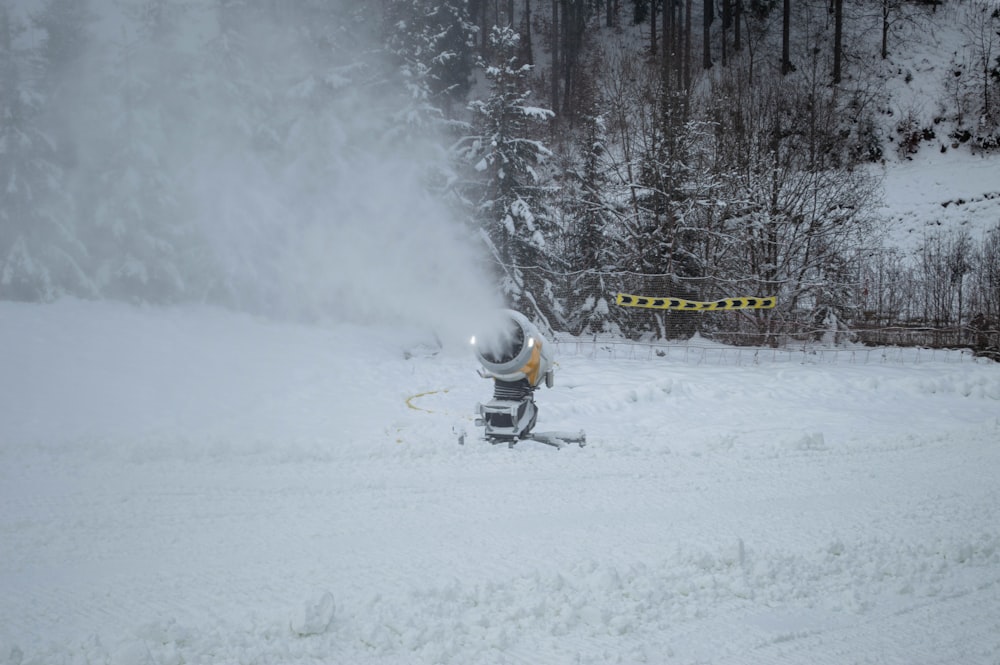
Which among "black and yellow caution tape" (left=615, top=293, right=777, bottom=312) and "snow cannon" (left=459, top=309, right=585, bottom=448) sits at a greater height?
"black and yellow caution tape" (left=615, top=293, right=777, bottom=312)

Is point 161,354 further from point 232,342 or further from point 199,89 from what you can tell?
point 199,89

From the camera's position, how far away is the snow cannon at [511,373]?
23.2 ft

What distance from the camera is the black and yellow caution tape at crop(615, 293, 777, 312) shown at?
1623 centimetres

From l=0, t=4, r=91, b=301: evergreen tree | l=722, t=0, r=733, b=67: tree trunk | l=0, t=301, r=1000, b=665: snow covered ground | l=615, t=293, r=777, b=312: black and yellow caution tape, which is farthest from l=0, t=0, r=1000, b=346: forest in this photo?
l=722, t=0, r=733, b=67: tree trunk

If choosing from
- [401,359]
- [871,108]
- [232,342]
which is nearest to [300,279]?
[232,342]

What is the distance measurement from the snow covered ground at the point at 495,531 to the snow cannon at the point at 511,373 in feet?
0.85

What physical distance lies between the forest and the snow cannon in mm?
7238

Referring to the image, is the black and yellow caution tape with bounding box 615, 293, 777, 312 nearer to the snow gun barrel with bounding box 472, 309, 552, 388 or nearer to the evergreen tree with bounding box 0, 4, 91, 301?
the snow gun barrel with bounding box 472, 309, 552, 388

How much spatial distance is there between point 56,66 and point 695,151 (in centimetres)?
1840

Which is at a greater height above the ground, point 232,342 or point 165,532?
point 232,342

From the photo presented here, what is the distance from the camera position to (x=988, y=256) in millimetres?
20969

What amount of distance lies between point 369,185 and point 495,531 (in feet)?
40.2

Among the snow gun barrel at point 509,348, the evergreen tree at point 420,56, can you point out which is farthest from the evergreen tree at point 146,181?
the snow gun barrel at point 509,348

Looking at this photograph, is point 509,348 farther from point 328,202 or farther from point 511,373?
point 328,202
